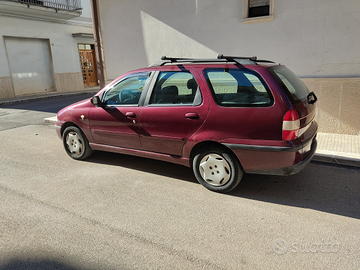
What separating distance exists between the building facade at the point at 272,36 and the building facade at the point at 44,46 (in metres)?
10.1

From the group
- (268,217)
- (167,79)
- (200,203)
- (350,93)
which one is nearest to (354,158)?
(350,93)

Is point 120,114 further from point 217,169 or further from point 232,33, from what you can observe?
point 232,33

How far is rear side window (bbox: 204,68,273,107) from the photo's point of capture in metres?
3.37

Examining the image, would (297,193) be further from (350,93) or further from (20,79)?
(20,79)

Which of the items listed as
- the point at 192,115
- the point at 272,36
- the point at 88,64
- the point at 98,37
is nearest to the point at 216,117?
the point at 192,115

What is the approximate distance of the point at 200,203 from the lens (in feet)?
11.5

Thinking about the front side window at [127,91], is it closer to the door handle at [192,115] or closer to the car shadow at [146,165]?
the door handle at [192,115]

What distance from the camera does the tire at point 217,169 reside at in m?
3.60

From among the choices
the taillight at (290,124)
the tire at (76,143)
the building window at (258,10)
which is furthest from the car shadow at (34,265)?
the building window at (258,10)

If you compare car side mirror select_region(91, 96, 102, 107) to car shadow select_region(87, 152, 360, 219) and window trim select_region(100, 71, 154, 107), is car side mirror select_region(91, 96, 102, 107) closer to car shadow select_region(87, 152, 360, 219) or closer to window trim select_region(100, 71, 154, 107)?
window trim select_region(100, 71, 154, 107)

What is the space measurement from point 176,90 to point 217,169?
4.01 feet

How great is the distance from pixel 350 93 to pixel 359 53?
0.82 metres

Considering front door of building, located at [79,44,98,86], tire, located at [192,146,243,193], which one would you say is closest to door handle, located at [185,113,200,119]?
tire, located at [192,146,243,193]

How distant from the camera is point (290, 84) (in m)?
3.58
